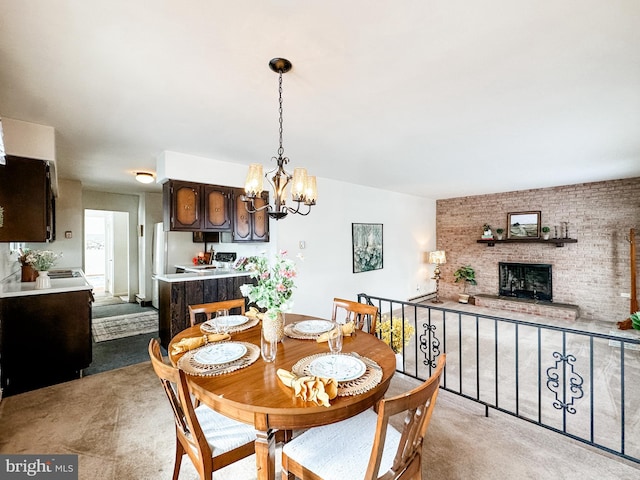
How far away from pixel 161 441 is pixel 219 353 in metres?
1.05

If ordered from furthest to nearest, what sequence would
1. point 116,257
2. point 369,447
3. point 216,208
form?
point 116,257 < point 216,208 < point 369,447

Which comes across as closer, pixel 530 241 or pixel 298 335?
pixel 298 335

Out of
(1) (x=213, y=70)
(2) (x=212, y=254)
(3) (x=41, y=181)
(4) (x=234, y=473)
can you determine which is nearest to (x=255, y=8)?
(1) (x=213, y=70)

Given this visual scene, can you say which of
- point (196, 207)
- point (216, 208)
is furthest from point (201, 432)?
point (216, 208)

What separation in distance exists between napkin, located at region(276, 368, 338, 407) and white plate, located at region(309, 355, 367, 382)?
0.10 meters

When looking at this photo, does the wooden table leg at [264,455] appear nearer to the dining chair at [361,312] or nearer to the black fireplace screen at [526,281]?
the dining chair at [361,312]

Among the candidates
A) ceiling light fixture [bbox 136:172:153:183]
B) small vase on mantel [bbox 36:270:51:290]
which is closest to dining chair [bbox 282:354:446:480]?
small vase on mantel [bbox 36:270:51:290]

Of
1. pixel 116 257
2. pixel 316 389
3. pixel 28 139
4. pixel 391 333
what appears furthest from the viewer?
pixel 116 257

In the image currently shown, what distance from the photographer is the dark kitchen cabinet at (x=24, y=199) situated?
2.51 m

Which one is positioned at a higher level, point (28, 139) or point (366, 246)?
point (28, 139)

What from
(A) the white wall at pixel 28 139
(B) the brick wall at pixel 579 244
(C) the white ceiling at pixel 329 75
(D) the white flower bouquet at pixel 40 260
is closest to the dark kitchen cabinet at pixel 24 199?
(A) the white wall at pixel 28 139

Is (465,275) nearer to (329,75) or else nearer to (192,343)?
(329,75)

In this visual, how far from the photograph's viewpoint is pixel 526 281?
6.41 metres

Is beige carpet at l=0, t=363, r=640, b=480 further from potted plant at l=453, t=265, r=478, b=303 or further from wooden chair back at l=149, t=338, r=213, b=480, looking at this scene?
potted plant at l=453, t=265, r=478, b=303
